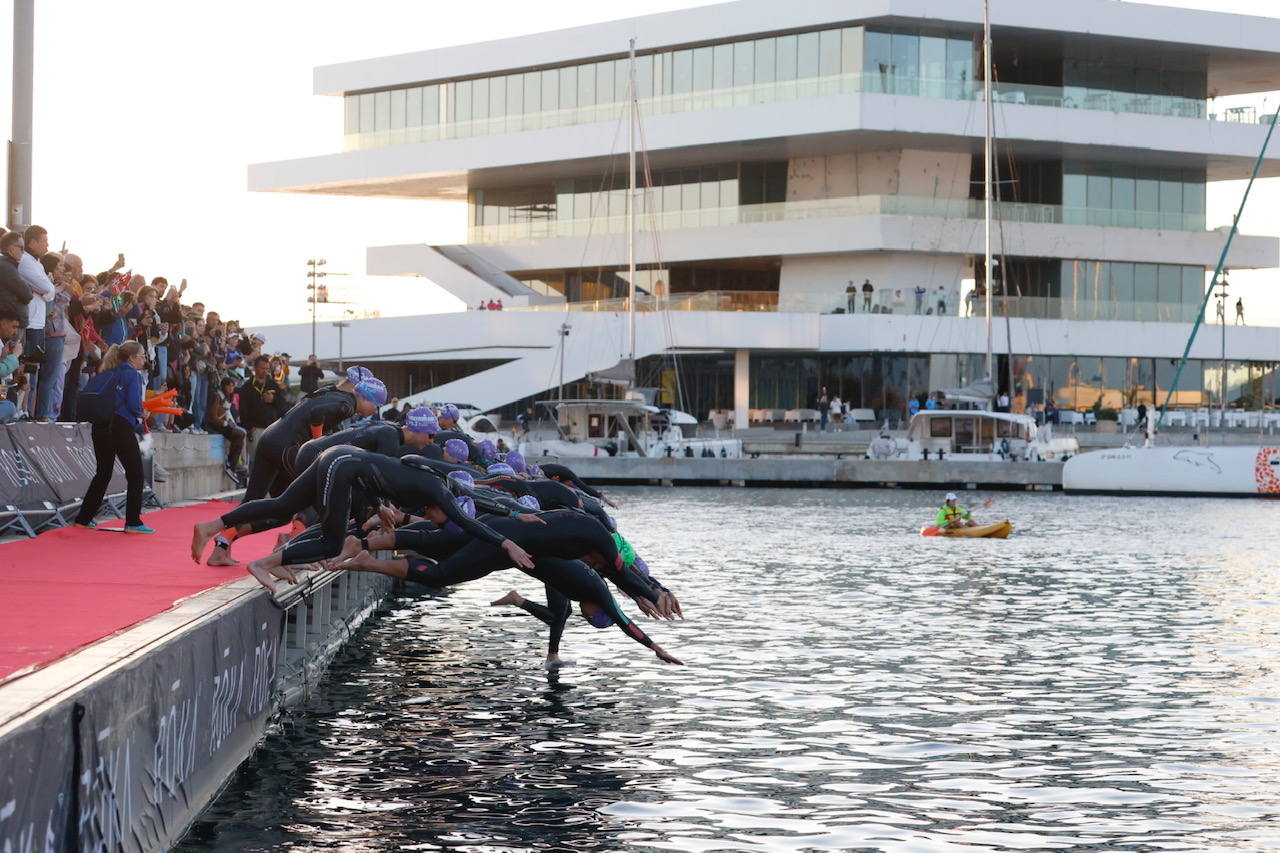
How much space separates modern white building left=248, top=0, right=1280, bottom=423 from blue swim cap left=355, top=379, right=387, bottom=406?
53.1 m

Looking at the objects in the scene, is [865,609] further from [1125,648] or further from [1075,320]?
[1075,320]

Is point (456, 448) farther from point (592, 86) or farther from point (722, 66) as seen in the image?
point (592, 86)

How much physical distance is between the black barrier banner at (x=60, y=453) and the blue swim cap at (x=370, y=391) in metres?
3.61

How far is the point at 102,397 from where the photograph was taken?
15383mm

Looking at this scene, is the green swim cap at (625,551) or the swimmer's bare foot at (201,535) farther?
the green swim cap at (625,551)

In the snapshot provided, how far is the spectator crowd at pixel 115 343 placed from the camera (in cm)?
1625

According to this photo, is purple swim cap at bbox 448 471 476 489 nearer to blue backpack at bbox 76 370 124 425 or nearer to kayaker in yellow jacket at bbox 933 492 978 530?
blue backpack at bbox 76 370 124 425

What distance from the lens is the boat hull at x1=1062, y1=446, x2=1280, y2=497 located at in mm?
55531

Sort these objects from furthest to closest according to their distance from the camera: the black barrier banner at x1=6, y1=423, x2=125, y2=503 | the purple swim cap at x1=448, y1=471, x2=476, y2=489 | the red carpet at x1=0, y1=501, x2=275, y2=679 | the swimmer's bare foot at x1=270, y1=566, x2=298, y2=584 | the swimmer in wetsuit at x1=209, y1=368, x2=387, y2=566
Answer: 1. the black barrier banner at x1=6, y1=423, x2=125, y2=503
2. the swimmer in wetsuit at x1=209, y1=368, x2=387, y2=566
3. the purple swim cap at x1=448, y1=471, x2=476, y2=489
4. the swimmer's bare foot at x1=270, y1=566, x2=298, y2=584
5. the red carpet at x1=0, y1=501, x2=275, y2=679

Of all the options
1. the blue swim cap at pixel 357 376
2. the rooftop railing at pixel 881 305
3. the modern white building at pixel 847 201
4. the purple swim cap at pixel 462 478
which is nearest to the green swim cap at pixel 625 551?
the purple swim cap at pixel 462 478

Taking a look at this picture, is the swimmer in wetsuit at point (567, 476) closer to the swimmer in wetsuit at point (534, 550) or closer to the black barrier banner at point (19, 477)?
the swimmer in wetsuit at point (534, 550)

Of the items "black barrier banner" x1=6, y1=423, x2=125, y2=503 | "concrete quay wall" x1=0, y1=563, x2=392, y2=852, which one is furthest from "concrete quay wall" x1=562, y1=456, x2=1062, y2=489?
"concrete quay wall" x1=0, y1=563, x2=392, y2=852

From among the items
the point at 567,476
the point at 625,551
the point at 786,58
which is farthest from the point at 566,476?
the point at 786,58

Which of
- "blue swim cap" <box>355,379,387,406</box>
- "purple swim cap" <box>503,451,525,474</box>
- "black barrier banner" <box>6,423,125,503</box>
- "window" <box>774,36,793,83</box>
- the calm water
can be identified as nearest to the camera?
the calm water
